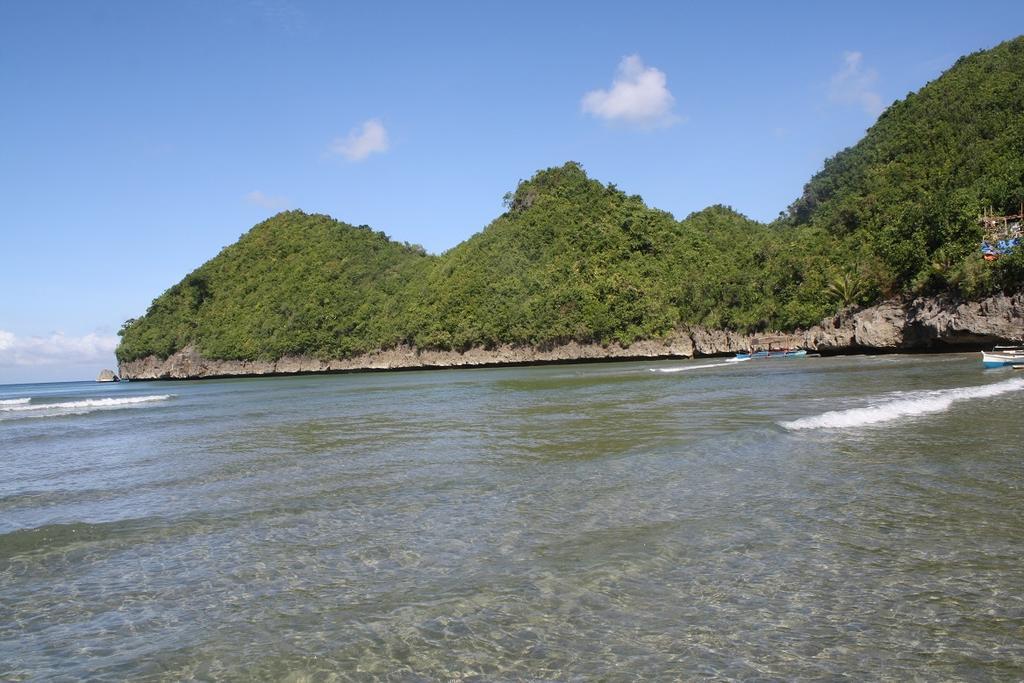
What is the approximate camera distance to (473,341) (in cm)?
8619

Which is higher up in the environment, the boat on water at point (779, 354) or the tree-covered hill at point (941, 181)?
the tree-covered hill at point (941, 181)

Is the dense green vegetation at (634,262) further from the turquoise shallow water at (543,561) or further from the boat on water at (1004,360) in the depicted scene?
the turquoise shallow water at (543,561)

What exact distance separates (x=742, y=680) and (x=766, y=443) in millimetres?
7772

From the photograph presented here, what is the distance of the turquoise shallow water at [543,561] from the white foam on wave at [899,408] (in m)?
0.82

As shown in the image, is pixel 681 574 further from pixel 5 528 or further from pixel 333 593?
pixel 5 528

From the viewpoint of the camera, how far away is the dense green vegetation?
48.9 meters

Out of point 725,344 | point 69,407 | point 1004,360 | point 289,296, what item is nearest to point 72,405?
point 69,407

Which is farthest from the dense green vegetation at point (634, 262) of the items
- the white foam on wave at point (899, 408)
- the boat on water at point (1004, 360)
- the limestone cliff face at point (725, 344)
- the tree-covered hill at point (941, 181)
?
the white foam on wave at point (899, 408)

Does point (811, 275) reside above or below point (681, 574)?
above

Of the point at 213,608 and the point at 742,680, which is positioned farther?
the point at 213,608

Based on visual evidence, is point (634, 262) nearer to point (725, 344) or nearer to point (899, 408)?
point (725, 344)

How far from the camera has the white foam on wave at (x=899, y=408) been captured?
41.3 ft

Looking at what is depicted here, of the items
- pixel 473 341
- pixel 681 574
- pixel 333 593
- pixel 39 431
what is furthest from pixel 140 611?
pixel 473 341

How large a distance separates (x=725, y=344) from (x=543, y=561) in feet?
235
